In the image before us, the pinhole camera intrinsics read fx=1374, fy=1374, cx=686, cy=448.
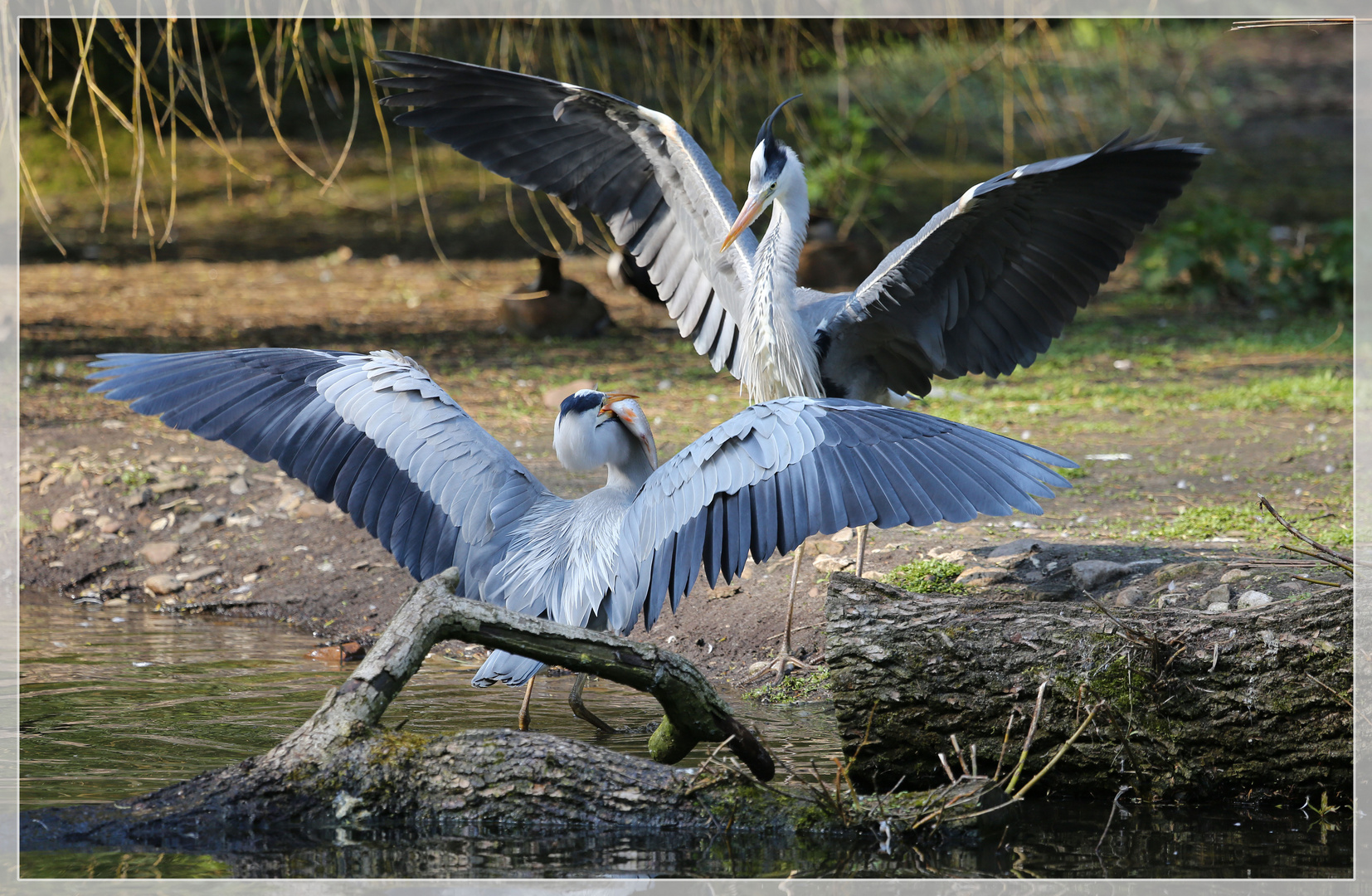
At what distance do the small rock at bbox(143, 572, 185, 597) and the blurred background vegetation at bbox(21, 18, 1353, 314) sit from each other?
2461 millimetres

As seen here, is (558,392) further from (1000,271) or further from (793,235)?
(1000,271)

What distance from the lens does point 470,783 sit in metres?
3.31

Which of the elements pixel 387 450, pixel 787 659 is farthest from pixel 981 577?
pixel 387 450

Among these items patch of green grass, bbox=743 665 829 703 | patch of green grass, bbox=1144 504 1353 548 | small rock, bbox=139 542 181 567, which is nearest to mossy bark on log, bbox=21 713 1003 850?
patch of green grass, bbox=743 665 829 703

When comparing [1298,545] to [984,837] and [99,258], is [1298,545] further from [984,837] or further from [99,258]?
[99,258]

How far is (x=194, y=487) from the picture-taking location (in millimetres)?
6801

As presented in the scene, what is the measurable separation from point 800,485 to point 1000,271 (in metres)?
2.05

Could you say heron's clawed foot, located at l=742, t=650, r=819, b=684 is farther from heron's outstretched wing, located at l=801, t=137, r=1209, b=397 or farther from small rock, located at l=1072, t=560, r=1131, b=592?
heron's outstretched wing, located at l=801, t=137, r=1209, b=397

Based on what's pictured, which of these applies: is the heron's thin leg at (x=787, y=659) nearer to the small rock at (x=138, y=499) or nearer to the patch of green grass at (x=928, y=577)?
the patch of green grass at (x=928, y=577)

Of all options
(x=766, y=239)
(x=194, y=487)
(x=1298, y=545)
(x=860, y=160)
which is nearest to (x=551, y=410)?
(x=194, y=487)

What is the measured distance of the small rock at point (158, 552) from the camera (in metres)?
6.33

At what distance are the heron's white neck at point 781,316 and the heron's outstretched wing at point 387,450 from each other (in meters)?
1.44

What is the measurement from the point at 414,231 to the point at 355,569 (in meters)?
7.79

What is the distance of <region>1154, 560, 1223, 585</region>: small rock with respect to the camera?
16.0 feet
